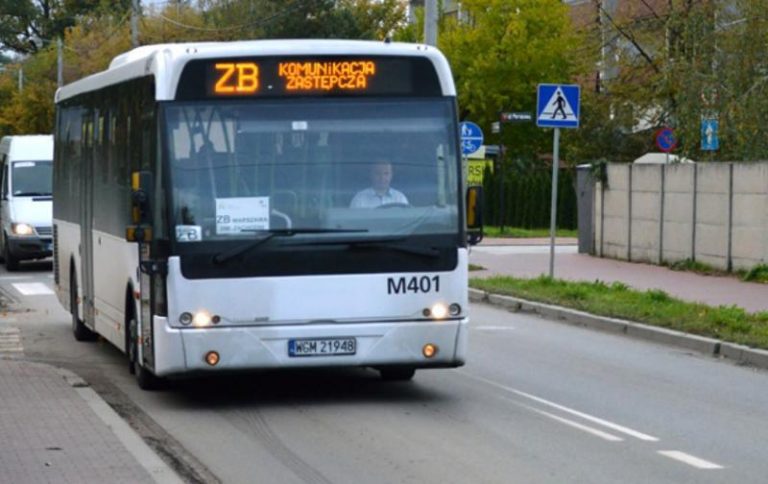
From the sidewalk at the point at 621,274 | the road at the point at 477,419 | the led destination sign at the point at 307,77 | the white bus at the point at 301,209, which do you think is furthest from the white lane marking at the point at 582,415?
the sidewalk at the point at 621,274

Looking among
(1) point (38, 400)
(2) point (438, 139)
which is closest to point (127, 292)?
(1) point (38, 400)

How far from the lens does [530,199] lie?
170ft

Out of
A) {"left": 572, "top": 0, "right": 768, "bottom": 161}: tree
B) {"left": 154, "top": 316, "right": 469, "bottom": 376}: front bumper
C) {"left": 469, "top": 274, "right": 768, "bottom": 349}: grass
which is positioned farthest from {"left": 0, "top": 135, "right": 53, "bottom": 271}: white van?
{"left": 154, "top": 316, "right": 469, "bottom": 376}: front bumper

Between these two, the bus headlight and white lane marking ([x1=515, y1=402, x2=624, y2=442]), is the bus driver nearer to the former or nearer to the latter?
the bus headlight

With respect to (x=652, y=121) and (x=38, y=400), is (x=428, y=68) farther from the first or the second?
(x=652, y=121)

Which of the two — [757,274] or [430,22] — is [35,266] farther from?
[757,274]

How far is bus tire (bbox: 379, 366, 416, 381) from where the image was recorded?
14.1 meters

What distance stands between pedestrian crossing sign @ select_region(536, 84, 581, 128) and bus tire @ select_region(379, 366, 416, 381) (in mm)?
11067

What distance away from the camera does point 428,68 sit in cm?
1292

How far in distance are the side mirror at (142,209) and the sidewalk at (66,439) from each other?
127 cm

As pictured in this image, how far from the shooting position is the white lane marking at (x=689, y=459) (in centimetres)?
1017

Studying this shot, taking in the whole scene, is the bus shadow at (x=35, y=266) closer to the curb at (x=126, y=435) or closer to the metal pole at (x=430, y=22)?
the metal pole at (x=430, y=22)

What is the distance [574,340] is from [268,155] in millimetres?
7284

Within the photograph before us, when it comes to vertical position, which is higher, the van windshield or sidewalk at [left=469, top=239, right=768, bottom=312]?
the van windshield
